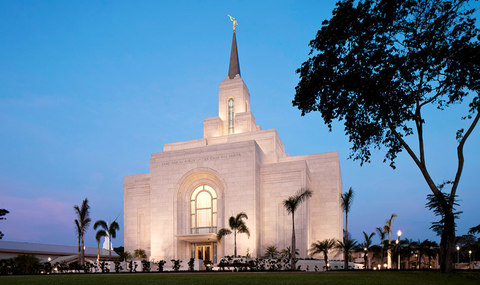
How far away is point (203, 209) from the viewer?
36844 mm

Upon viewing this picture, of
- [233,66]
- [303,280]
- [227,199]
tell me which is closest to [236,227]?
[227,199]

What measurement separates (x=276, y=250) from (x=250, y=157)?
8.41 metres

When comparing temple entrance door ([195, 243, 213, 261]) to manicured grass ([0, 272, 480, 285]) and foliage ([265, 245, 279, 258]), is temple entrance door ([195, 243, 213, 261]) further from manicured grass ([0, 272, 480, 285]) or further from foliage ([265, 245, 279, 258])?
manicured grass ([0, 272, 480, 285])

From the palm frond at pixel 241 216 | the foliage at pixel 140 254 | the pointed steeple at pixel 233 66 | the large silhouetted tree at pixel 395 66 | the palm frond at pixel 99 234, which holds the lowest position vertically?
the foliage at pixel 140 254

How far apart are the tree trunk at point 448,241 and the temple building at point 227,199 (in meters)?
19.8

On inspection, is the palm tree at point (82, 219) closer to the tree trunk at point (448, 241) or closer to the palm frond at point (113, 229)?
the palm frond at point (113, 229)

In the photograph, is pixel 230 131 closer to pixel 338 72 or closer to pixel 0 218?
pixel 0 218

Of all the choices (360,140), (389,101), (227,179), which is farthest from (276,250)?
(389,101)

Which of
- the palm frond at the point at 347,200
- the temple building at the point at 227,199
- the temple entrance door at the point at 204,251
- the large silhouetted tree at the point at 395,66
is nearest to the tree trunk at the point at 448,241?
the large silhouetted tree at the point at 395,66

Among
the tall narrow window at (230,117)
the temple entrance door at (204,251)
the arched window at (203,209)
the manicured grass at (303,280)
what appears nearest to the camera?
the manicured grass at (303,280)

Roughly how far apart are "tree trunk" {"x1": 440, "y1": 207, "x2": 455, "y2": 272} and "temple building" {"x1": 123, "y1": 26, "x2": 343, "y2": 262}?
65.0 feet

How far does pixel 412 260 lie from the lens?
62.0 meters

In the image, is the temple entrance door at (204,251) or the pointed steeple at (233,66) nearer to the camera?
the temple entrance door at (204,251)

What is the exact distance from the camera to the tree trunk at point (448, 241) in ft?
43.0
